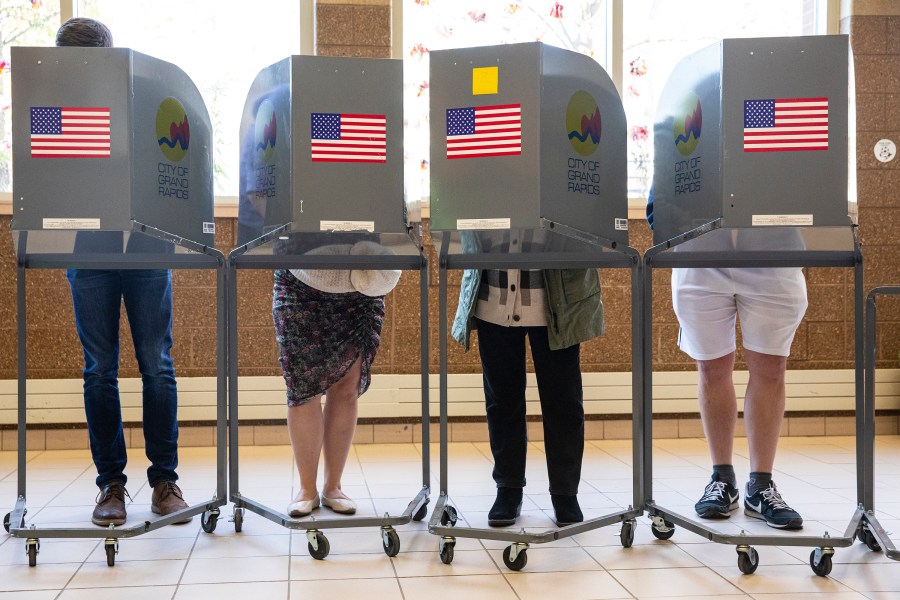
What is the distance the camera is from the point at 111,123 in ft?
7.05

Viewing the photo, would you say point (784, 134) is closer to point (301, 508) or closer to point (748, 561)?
point (748, 561)

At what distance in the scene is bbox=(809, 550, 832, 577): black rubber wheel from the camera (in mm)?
2057

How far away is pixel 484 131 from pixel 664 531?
118 cm

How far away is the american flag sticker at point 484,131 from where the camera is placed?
212cm

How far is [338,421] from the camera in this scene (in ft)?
8.30

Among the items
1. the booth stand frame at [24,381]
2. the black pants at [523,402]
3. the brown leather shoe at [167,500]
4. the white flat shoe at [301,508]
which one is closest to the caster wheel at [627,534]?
the black pants at [523,402]

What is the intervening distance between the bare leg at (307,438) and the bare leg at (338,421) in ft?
0.15

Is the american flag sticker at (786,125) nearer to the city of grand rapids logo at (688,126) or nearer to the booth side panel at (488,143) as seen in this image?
the city of grand rapids logo at (688,126)

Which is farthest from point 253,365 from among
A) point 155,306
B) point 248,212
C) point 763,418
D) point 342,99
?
point 763,418

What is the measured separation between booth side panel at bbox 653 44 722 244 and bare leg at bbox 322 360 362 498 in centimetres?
96

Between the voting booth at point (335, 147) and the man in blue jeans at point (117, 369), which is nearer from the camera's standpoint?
the voting booth at point (335, 147)

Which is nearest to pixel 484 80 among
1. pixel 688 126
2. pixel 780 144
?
pixel 688 126

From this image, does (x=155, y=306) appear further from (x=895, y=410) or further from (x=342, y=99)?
(x=895, y=410)

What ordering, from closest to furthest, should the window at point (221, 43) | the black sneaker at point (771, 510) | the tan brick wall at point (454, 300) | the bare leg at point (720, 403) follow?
the black sneaker at point (771, 510) → the bare leg at point (720, 403) → the tan brick wall at point (454, 300) → the window at point (221, 43)
